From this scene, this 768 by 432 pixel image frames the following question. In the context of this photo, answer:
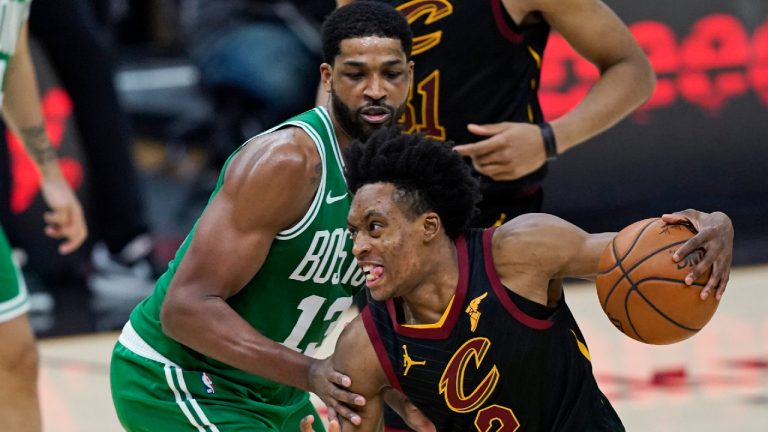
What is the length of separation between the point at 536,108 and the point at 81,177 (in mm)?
5140

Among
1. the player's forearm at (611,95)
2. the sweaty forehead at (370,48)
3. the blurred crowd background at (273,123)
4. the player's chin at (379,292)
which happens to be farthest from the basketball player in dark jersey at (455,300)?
the blurred crowd background at (273,123)

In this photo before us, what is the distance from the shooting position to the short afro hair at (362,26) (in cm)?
439

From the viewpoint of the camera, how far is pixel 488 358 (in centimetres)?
402

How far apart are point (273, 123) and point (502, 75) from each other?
16.5 ft

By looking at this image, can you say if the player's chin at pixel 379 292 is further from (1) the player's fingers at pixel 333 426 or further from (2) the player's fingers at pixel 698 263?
(2) the player's fingers at pixel 698 263

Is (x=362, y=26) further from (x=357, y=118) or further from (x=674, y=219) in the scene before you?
(x=674, y=219)

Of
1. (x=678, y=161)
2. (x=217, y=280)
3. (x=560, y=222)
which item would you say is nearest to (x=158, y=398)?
(x=217, y=280)

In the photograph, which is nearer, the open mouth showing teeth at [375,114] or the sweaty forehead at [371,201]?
the sweaty forehead at [371,201]

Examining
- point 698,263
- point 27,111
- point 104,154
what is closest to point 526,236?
point 698,263

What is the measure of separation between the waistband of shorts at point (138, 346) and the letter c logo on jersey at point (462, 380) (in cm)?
93

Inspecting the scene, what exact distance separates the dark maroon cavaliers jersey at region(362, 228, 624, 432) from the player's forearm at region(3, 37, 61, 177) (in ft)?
7.40

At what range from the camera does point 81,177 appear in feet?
32.4

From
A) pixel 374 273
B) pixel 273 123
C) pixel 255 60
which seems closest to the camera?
pixel 374 273

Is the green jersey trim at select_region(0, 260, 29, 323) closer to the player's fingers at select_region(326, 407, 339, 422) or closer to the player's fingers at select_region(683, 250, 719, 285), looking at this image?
the player's fingers at select_region(326, 407, 339, 422)
